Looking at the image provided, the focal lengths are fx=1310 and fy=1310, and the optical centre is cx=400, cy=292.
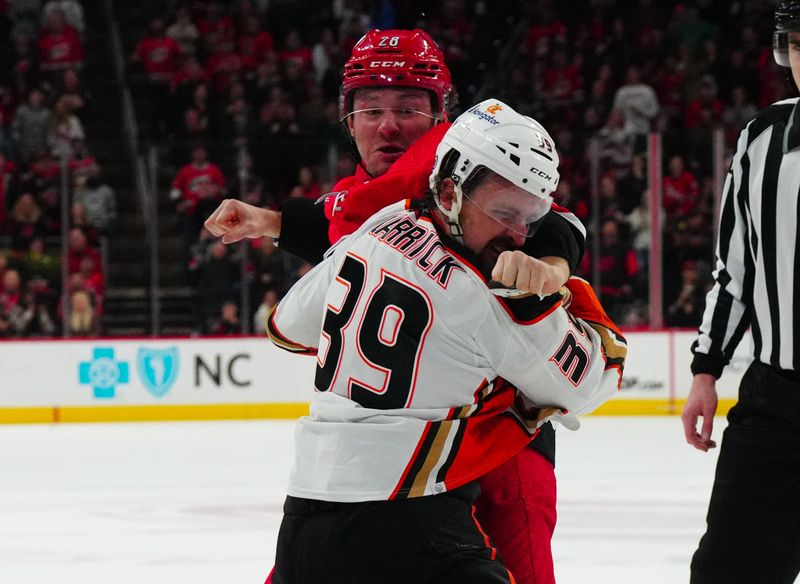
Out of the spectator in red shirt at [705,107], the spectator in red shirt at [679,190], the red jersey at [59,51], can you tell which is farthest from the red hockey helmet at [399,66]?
the red jersey at [59,51]

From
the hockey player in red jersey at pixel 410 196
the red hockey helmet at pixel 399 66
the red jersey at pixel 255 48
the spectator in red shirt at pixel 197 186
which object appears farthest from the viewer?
the red jersey at pixel 255 48

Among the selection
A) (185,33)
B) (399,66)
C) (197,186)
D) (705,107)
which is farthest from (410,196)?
(185,33)

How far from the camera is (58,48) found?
11.8 m

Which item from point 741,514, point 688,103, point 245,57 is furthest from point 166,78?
point 741,514

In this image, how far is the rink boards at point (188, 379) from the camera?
336 inches

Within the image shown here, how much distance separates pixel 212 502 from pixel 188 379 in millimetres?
3264

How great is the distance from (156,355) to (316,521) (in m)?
6.96

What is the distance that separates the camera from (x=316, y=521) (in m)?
1.83

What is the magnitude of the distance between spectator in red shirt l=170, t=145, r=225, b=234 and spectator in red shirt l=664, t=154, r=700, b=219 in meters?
3.03

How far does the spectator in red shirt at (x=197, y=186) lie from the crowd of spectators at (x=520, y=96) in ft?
0.04

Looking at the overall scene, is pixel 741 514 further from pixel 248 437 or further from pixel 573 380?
pixel 248 437

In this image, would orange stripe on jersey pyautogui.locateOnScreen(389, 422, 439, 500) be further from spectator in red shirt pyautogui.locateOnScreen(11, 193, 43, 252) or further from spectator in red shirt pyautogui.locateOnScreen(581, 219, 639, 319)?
spectator in red shirt pyautogui.locateOnScreen(11, 193, 43, 252)

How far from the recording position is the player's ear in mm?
1860

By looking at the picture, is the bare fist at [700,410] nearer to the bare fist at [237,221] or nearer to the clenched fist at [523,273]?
the clenched fist at [523,273]
